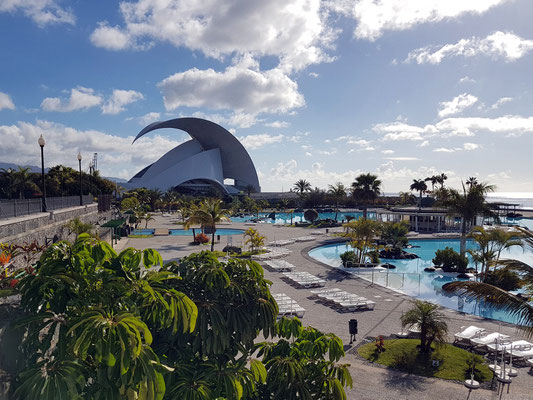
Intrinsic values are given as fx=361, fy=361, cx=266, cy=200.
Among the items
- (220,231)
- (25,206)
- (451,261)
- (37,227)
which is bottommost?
(451,261)

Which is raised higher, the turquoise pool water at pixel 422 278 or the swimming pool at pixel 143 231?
the swimming pool at pixel 143 231

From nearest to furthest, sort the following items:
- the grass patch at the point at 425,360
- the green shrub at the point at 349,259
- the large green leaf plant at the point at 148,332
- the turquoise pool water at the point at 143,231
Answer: the large green leaf plant at the point at 148,332, the grass patch at the point at 425,360, the green shrub at the point at 349,259, the turquoise pool water at the point at 143,231

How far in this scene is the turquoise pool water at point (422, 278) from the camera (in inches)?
625

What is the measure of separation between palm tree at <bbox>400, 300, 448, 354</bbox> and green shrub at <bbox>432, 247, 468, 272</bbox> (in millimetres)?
13727

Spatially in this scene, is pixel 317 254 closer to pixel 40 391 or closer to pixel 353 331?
pixel 353 331

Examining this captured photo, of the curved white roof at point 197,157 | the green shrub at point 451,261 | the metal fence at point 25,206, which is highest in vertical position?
the curved white roof at point 197,157

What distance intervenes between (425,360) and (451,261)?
49.7 feet

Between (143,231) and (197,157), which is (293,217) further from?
(197,157)

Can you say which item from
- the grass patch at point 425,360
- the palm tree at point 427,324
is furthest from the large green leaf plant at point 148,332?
the palm tree at point 427,324

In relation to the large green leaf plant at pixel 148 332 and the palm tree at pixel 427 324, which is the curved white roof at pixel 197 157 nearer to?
the palm tree at pixel 427 324

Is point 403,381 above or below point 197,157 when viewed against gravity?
below

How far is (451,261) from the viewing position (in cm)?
2327

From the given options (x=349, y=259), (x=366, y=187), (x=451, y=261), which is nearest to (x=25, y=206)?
(x=349, y=259)

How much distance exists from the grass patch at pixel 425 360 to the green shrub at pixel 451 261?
525 inches
